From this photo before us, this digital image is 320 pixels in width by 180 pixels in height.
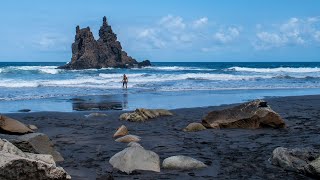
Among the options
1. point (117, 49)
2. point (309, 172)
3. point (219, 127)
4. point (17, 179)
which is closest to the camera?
point (17, 179)

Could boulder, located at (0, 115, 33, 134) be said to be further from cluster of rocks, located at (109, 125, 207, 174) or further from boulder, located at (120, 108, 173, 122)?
boulder, located at (120, 108, 173, 122)

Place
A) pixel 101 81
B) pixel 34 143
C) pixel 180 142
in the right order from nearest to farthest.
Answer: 1. pixel 34 143
2. pixel 180 142
3. pixel 101 81

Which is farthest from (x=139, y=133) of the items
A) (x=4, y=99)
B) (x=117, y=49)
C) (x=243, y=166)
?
(x=117, y=49)

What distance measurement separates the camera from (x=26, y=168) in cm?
464

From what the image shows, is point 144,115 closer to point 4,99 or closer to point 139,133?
point 139,133

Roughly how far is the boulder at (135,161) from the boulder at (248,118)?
4285 millimetres

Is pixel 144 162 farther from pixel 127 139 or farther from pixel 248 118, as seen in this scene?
pixel 248 118

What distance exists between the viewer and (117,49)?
83250 millimetres

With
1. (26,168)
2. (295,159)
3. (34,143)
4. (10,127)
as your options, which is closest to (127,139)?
(10,127)

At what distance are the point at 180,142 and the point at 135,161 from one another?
249cm

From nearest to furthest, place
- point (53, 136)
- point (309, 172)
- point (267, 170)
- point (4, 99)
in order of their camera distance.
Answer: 1. point (309, 172)
2. point (267, 170)
3. point (53, 136)
4. point (4, 99)

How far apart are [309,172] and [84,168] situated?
126 inches

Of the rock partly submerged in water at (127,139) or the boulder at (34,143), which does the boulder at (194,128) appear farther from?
the boulder at (34,143)

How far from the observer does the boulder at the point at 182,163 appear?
20.7 ft
